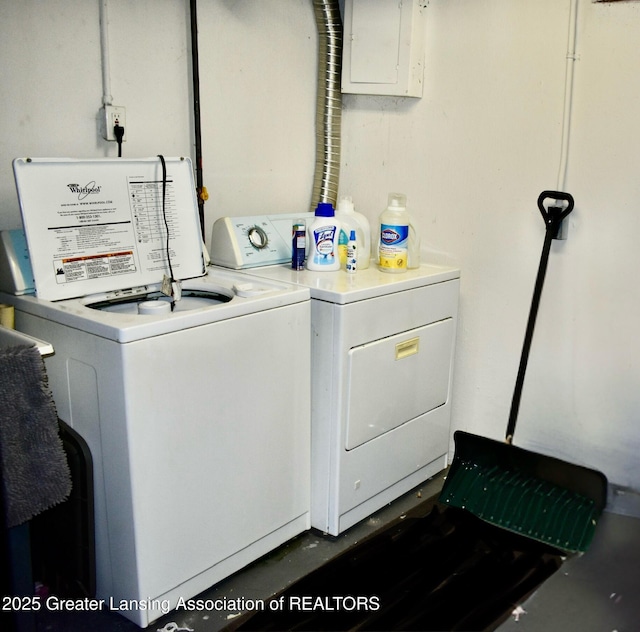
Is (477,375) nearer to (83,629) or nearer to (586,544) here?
(586,544)

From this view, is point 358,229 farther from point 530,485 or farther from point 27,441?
point 27,441

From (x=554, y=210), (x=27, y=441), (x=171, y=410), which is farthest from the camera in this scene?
(x=554, y=210)

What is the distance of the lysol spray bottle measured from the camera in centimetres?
235

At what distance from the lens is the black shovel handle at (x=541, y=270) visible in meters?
2.25

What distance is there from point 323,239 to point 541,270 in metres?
0.72

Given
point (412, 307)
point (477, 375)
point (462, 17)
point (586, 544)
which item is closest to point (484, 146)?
point (462, 17)

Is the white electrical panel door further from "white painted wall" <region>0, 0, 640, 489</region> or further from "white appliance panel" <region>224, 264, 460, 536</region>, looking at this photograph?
"white painted wall" <region>0, 0, 640, 489</region>

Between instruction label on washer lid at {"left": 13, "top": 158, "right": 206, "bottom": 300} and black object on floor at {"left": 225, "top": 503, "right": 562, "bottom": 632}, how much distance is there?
1014mm

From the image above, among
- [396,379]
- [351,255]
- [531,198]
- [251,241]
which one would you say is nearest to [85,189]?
[251,241]

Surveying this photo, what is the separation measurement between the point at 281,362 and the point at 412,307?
0.54 metres

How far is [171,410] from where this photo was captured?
5.59 ft

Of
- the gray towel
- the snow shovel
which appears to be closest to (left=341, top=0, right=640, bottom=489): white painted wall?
the snow shovel

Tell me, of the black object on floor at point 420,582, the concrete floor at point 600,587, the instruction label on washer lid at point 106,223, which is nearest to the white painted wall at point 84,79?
the instruction label on washer lid at point 106,223

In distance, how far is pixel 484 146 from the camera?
7.98ft
